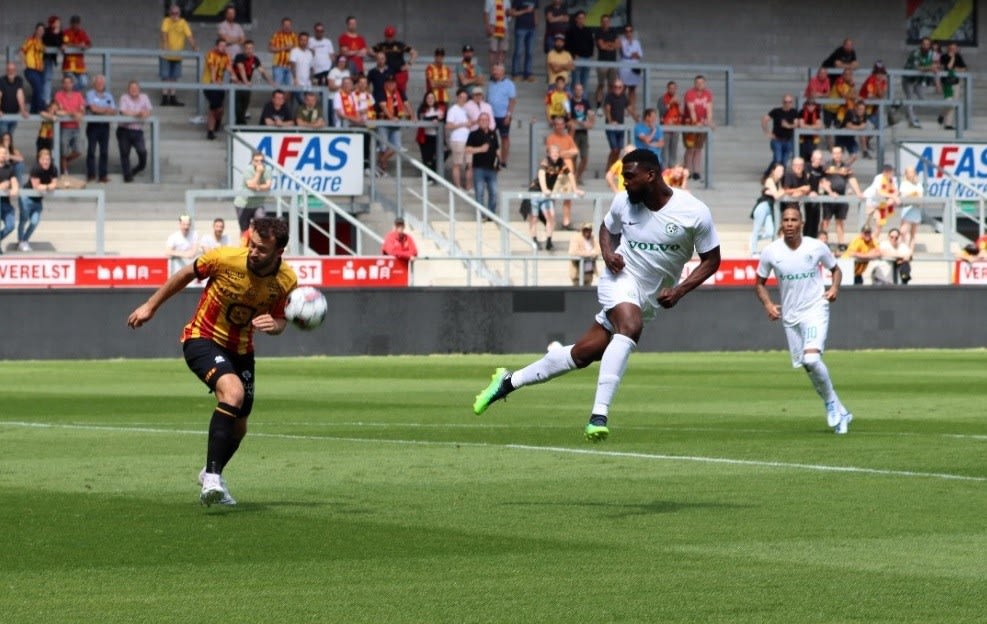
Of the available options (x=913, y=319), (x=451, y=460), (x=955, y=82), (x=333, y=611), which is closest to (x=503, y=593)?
(x=333, y=611)

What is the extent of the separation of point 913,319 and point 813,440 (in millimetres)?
18627

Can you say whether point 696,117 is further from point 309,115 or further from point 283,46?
point 309,115

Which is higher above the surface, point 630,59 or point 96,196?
point 630,59

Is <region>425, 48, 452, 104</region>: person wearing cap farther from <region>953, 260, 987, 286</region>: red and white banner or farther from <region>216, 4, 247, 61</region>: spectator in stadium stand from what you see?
<region>953, 260, 987, 286</region>: red and white banner

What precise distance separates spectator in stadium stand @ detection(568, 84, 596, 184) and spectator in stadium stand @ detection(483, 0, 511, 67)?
3.40 m

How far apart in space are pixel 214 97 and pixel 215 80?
14.5 inches

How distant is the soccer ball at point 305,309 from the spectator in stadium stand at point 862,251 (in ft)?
83.9

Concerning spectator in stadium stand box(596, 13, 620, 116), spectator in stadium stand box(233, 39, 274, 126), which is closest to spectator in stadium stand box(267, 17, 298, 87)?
spectator in stadium stand box(233, 39, 274, 126)

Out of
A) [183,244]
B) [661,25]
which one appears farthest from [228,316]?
[661,25]

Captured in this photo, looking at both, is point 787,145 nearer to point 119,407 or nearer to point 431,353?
point 431,353

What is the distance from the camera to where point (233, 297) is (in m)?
11.2

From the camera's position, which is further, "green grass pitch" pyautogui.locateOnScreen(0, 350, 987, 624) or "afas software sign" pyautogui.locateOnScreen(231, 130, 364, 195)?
"afas software sign" pyautogui.locateOnScreen(231, 130, 364, 195)

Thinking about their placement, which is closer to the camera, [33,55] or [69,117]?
[69,117]

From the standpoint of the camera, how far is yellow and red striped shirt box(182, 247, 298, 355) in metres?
11.1
